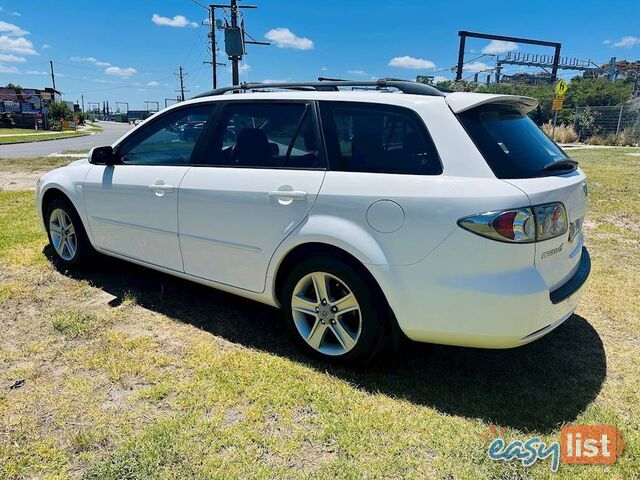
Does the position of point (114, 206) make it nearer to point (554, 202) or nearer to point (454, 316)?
point (454, 316)

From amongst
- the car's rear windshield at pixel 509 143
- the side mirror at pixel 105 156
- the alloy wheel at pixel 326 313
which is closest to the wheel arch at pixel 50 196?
the side mirror at pixel 105 156

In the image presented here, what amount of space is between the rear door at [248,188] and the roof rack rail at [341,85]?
270mm

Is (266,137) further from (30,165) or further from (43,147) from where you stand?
(43,147)

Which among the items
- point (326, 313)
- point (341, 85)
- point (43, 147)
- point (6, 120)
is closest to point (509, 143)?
point (341, 85)

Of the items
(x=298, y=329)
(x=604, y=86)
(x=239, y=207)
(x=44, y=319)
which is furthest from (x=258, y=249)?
(x=604, y=86)

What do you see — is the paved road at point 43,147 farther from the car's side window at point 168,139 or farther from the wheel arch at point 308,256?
the wheel arch at point 308,256

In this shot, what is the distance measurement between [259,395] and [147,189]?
1.92 m

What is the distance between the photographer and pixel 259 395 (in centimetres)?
276

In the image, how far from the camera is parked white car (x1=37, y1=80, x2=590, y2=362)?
246 centimetres

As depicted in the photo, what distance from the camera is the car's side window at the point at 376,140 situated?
2.67m

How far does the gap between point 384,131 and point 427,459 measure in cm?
178

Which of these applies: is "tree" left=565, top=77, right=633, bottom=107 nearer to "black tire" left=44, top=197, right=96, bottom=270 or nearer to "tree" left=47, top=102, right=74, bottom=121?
"black tire" left=44, top=197, right=96, bottom=270

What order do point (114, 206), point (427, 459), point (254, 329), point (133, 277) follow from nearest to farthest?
point (427, 459)
point (254, 329)
point (114, 206)
point (133, 277)

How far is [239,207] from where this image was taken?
10.5ft
